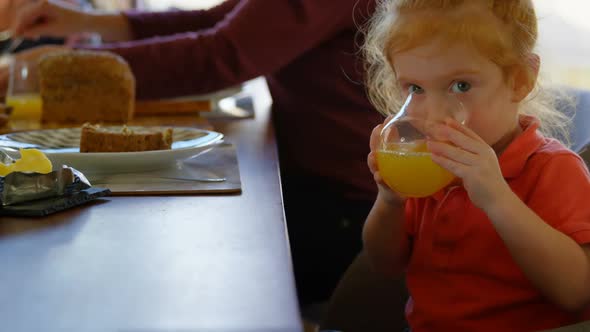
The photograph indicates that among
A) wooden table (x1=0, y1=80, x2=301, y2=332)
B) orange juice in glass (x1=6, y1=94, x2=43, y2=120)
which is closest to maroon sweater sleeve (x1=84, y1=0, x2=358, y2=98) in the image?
orange juice in glass (x1=6, y1=94, x2=43, y2=120)

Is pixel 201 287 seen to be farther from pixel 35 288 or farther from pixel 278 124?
pixel 278 124

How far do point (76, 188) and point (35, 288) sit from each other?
1.12 ft

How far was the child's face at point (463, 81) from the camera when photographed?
100cm

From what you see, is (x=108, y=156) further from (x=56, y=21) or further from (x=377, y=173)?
(x=56, y=21)

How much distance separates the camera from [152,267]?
2.18 feet

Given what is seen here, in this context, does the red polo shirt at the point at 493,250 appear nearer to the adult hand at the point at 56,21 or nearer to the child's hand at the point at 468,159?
the child's hand at the point at 468,159

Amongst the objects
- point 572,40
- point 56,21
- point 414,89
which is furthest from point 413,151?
point 572,40

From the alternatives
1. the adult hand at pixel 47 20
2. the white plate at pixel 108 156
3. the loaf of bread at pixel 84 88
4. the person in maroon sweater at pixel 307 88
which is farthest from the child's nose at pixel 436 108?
the adult hand at pixel 47 20

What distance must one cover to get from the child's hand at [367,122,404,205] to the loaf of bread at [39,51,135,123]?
894mm

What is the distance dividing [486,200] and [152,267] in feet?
1.41

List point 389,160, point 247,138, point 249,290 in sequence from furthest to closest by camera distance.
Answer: point 247,138 < point 389,160 < point 249,290

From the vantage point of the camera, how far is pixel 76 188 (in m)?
0.93

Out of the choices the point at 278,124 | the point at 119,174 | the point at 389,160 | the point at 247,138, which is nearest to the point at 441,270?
the point at 389,160

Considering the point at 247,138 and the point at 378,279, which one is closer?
the point at 378,279
